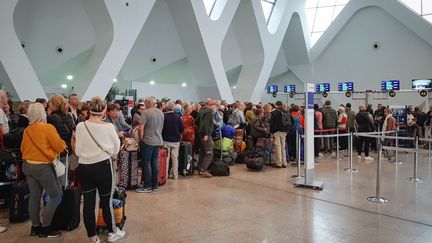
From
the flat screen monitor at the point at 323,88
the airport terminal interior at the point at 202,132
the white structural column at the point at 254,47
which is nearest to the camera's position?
the airport terminal interior at the point at 202,132

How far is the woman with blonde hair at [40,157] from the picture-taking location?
3.80 metres

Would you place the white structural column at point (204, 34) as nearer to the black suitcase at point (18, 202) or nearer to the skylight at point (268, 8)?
the skylight at point (268, 8)

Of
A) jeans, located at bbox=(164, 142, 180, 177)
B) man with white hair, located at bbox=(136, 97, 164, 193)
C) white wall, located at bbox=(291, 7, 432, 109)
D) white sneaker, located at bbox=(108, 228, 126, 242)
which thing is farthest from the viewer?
white wall, located at bbox=(291, 7, 432, 109)

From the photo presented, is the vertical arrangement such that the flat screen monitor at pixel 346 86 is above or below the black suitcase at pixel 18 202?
above

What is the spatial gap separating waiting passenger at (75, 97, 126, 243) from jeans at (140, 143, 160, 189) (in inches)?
93.5

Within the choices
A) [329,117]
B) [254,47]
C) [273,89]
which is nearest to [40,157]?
[329,117]

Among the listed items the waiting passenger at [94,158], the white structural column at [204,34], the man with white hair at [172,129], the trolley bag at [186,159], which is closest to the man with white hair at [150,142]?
the man with white hair at [172,129]

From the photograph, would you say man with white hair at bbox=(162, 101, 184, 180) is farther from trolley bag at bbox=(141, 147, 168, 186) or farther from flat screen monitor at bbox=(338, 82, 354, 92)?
flat screen monitor at bbox=(338, 82, 354, 92)

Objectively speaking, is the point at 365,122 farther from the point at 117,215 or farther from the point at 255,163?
the point at 117,215

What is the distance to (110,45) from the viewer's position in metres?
11.9

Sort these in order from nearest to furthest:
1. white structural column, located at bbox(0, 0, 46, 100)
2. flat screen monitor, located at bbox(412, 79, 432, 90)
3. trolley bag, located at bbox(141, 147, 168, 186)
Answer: trolley bag, located at bbox(141, 147, 168, 186), white structural column, located at bbox(0, 0, 46, 100), flat screen monitor, located at bbox(412, 79, 432, 90)

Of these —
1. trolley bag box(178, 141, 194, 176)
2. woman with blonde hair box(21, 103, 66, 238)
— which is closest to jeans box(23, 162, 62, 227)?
woman with blonde hair box(21, 103, 66, 238)

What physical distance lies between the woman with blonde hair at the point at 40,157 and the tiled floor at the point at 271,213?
16.7 inches

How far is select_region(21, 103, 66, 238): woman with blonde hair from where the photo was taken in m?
3.80
